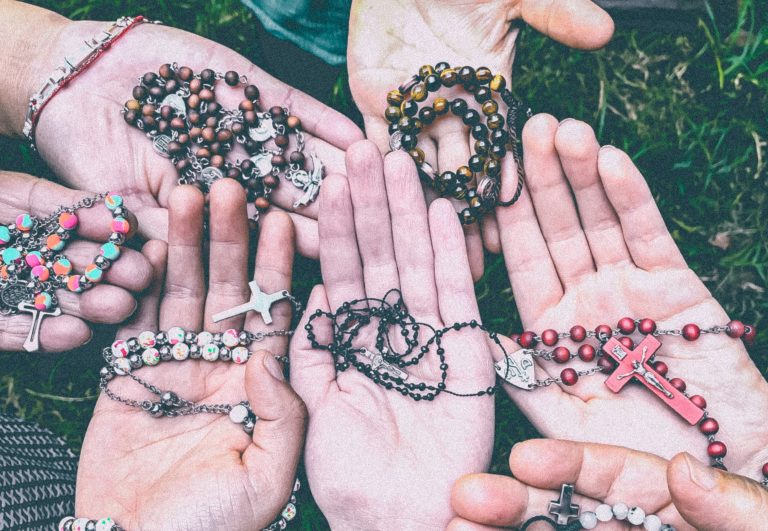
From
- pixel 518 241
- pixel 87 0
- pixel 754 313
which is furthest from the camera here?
pixel 87 0

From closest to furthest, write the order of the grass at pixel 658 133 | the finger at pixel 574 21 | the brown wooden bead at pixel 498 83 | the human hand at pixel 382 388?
1. the human hand at pixel 382 388
2. the finger at pixel 574 21
3. the brown wooden bead at pixel 498 83
4. the grass at pixel 658 133

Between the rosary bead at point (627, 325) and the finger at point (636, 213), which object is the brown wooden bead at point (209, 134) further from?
the rosary bead at point (627, 325)

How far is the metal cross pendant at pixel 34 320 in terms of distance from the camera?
279cm

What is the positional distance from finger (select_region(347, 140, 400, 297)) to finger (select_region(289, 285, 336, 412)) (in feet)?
0.87

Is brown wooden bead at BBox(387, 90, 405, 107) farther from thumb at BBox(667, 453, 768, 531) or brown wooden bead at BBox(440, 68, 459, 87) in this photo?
thumb at BBox(667, 453, 768, 531)

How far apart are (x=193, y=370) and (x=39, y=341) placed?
0.68 meters

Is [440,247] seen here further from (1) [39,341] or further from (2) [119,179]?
(1) [39,341]

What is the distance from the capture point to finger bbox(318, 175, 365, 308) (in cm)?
289

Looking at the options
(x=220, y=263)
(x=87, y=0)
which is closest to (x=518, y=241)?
(x=220, y=263)

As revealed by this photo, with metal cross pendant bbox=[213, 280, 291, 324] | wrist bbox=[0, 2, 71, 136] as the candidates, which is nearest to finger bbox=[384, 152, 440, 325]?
metal cross pendant bbox=[213, 280, 291, 324]

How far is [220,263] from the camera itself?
9.75 ft

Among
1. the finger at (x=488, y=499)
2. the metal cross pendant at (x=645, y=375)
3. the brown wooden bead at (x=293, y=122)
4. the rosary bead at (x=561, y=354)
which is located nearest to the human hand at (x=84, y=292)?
the brown wooden bead at (x=293, y=122)

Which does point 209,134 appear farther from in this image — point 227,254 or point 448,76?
point 448,76

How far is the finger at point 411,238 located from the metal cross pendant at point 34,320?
5.22 feet
